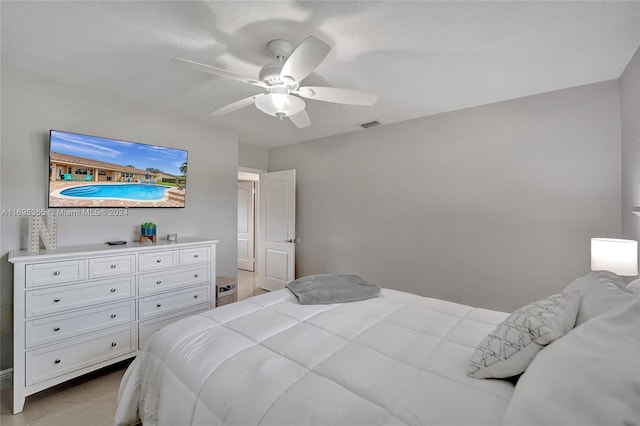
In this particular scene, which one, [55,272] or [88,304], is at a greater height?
[55,272]

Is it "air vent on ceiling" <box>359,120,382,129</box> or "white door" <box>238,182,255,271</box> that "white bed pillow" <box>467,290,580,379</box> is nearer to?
"air vent on ceiling" <box>359,120,382,129</box>

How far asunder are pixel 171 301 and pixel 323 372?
7.03 ft

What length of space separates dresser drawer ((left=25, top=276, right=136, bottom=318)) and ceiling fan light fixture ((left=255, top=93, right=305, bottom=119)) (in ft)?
6.22

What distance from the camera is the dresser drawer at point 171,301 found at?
249 centimetres

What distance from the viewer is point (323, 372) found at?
1115mm

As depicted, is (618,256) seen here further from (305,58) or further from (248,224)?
(248,224)

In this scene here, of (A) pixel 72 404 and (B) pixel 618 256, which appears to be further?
(A) pixel 72 404

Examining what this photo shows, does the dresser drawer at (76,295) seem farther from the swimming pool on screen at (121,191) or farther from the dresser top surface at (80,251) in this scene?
the swimming pool on screen at (121,191)

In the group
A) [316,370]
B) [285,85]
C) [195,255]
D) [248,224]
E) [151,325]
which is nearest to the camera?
[316,370]

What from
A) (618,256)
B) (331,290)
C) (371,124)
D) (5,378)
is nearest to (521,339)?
(331,290)

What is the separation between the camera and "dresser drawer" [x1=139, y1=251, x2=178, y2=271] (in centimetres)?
247

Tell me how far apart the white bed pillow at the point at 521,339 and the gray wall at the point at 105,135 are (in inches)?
Result: 126

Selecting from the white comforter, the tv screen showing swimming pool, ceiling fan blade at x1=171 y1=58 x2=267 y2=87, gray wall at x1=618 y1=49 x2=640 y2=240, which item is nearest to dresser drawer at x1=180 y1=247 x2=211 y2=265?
the tv screen showing swimming pool

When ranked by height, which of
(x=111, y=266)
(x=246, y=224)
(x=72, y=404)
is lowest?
(x=72, y=404)
